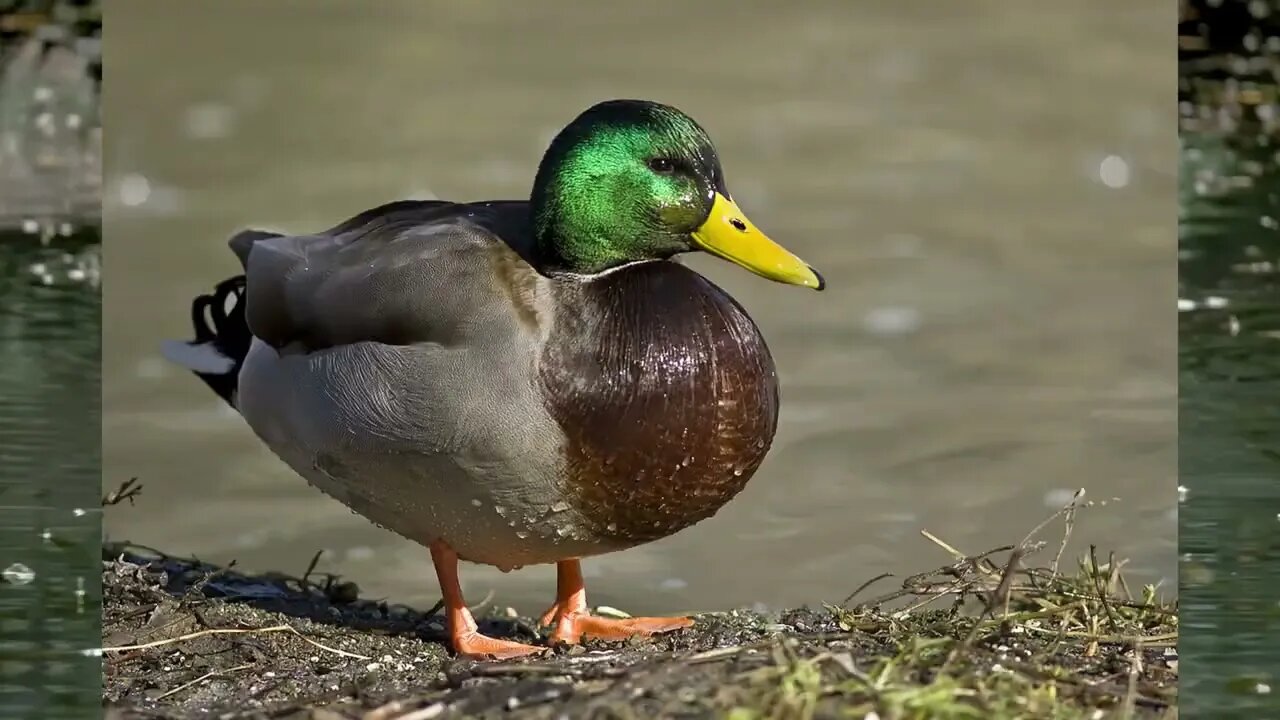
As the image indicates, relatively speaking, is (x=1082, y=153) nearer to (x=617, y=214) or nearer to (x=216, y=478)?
(x=216, y=478)

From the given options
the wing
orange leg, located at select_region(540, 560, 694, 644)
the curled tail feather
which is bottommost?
orange leg, located at select_region(540, 560, 694, 644)

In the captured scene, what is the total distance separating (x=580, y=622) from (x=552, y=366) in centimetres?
79

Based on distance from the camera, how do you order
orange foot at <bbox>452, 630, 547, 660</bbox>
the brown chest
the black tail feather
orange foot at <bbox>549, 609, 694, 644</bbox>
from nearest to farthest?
1. the brown chest
2. orange foot at <bbox>452, 630, 547, 660</bbox>
3. orange foot at <bbox>549, 609, 694, 644</bbox>
4. the black tail feather

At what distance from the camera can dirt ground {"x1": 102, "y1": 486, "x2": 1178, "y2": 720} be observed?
3.07 metres

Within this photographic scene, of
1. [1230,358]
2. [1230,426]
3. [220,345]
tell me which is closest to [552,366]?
[220,345]

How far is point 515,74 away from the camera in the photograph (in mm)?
10234

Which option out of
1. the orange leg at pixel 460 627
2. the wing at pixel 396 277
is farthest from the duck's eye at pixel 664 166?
the orange leg at pixel 460 627

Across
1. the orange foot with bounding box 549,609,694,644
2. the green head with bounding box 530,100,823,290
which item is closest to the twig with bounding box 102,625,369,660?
the orange foot with bounding box 549,609,694,644

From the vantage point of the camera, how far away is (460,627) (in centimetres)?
421

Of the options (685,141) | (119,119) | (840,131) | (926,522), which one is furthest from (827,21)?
(685,141)

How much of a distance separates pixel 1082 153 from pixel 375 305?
602 centimetres

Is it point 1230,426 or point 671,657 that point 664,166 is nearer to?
point 671,657

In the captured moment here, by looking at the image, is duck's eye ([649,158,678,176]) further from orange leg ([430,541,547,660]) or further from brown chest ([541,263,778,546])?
orange leg ([430,541,547,660])

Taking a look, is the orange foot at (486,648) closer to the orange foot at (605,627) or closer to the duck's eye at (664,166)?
the orange foot at (605,627)
